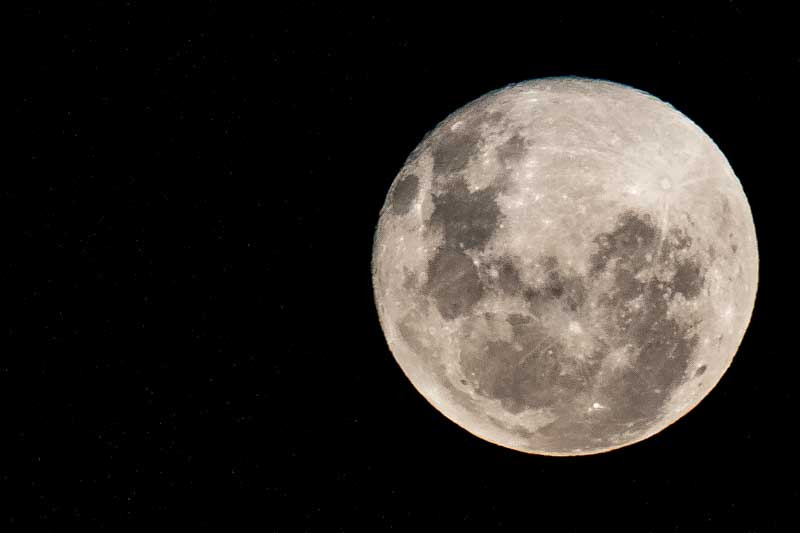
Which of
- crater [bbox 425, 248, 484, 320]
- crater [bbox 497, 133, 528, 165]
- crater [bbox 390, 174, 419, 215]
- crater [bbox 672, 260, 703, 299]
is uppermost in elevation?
crater [bbox 497, 133, 528, 165]

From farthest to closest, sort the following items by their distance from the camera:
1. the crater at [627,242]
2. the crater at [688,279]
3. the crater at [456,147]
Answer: the crater at [456,147] < the crater at [688,279] < the crater at [627,242]

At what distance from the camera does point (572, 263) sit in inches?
170

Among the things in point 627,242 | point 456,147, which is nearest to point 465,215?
point 456,147

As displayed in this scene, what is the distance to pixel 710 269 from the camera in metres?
4.54

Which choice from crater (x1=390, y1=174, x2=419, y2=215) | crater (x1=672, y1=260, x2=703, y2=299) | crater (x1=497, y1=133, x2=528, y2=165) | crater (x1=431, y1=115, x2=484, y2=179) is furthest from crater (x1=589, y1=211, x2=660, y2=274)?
crater (x1=390, y1=174, x2=419, y2=215)

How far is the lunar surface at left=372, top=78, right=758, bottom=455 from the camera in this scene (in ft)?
14.3

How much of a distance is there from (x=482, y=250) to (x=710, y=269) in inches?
49.8

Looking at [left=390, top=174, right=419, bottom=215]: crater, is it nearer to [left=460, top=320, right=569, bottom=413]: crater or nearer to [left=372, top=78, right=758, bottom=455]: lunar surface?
[left=372, top=78, right=758, bottom=455]: lunar surface

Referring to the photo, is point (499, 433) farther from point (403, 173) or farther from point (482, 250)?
point (403, 173)

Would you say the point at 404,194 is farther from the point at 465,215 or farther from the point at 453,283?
the point at 453,283

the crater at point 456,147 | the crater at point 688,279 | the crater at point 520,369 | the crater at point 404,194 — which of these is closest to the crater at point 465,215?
the crater at point 456,147

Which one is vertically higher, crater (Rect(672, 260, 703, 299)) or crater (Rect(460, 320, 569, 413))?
crater (Rect(672, 260, 703, 299))

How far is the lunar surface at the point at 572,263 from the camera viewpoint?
436 cm

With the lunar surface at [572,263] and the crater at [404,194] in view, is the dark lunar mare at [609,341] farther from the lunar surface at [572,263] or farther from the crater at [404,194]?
the crater at [404,194]
